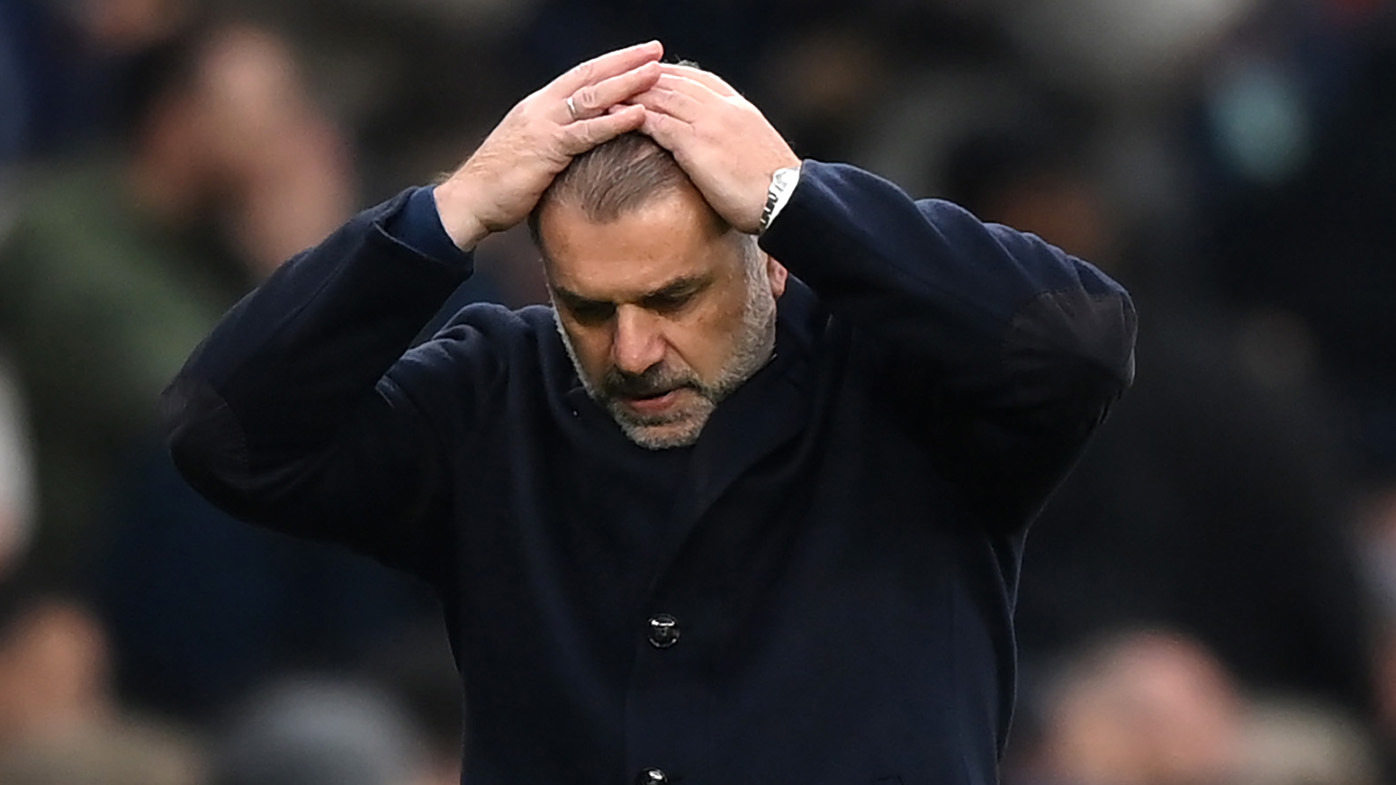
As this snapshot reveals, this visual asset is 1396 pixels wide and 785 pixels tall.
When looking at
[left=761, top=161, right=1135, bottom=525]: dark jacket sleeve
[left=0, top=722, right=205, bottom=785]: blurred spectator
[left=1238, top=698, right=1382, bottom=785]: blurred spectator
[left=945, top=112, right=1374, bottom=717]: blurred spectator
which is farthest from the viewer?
[left=1238, top=698, right=1382, bottom=785]: blurred spectator

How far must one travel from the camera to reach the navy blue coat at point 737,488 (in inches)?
74.7

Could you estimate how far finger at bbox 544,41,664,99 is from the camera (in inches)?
75.2

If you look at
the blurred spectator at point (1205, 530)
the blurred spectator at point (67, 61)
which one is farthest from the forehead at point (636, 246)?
the blurred spectator at point (67, 61)

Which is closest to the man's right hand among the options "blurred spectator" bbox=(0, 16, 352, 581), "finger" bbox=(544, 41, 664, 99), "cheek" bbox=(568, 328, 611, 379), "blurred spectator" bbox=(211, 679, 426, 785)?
"finger" bbox=(544, 41, 664, 99)

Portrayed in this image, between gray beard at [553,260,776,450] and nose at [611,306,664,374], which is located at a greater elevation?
nose at [611,306,664,374]

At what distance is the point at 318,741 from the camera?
323 cm

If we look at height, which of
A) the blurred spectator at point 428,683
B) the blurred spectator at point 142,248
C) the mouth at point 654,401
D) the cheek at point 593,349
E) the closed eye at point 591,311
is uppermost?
the closed eye at point 591,311

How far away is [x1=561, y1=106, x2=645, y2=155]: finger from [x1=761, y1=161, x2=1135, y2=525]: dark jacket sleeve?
0.46 ft

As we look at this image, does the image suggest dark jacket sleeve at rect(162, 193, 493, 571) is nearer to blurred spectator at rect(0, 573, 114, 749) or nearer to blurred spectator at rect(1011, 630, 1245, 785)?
blurred spectator at rect(0, 573, 114, 749)

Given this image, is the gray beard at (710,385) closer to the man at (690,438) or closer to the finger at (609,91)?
the man at (690,438)

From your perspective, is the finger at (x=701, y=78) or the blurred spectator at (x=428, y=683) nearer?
the finger at (x=701, y=78)

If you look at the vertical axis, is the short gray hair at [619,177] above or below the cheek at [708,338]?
above

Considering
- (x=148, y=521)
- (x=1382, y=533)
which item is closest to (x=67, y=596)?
(x=148, y=521)

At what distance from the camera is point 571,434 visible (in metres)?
2.01
